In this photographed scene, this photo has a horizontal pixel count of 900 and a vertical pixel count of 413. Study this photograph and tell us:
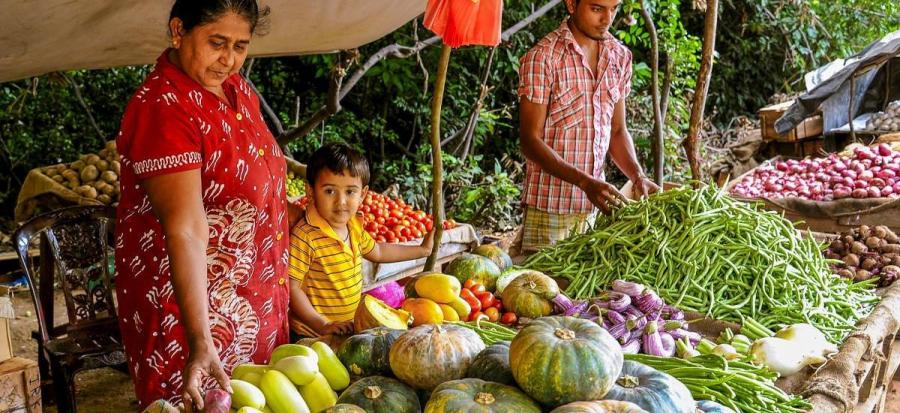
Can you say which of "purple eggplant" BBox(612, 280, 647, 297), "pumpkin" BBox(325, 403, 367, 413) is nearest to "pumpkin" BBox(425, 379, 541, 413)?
"pumpkin" BBox(325, 403, 367, 413)

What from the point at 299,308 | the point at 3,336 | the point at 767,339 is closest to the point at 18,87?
the point at 3,336

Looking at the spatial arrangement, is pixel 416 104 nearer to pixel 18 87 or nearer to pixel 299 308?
A: pixel 18 87

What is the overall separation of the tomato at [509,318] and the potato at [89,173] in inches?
201

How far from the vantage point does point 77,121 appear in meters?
9.23

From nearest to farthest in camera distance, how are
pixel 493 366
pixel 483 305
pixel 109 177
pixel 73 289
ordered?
pixel 493 366 → pixel 483 305 → pixel 73 289 → pixel 109 177

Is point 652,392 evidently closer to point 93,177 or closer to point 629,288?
point 629,288

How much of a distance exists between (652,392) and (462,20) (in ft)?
6.02

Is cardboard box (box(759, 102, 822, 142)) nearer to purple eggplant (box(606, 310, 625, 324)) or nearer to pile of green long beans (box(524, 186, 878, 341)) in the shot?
pile of green long beans (box(524, 186, 878, 341))

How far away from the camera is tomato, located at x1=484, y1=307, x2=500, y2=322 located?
8.71 feet

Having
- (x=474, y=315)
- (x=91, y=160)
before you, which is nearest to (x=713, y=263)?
(x=474, y=315)

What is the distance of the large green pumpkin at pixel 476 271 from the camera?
293cm

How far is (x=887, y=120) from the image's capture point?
8852mm

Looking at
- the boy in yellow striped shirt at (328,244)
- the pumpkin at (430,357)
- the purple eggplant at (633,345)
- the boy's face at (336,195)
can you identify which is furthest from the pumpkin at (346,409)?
the boy's face at (336,195)

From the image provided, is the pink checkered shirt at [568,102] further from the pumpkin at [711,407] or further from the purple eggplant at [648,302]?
the pumpkin at [711,407]
